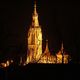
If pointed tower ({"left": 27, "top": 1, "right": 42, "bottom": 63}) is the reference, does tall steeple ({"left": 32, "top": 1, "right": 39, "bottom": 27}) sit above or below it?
above

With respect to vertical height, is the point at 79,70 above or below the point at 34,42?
below

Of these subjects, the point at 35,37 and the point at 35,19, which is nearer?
the point at 35,19

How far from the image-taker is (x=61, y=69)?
8.38m

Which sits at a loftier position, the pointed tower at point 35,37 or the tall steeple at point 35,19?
the tall steeple at point 35,19

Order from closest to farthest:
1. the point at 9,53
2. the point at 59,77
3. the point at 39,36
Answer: the point at 59,77, the point at 9,53, the point at 39,36

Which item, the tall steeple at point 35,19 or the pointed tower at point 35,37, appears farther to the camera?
the tall steeple at point 35,19

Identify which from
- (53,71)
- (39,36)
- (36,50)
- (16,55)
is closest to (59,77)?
(53,71)

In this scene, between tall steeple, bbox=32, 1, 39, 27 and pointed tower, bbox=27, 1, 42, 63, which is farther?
tall steeple, bbox=32, 1, 39, 27

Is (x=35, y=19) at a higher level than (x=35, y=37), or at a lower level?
higher

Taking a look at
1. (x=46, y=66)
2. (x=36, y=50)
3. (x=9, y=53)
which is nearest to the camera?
(x=46, y=66)

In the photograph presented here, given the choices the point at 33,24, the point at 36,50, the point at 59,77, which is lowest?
the point at 59,77

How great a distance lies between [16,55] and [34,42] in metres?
10.9

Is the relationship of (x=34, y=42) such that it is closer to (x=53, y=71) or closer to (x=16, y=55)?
(x=16, y=55)

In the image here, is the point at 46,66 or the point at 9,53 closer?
the point at 46,66
